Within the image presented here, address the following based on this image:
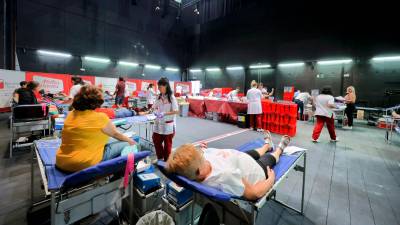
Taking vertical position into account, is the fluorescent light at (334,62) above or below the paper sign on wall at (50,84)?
above

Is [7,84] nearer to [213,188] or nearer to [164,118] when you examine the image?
[164,118]

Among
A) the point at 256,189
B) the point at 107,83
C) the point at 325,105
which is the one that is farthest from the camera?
the point at 107,83

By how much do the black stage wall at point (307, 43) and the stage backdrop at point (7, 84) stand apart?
11.2 meters

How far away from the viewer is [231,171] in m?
1.36

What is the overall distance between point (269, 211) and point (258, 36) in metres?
12.1

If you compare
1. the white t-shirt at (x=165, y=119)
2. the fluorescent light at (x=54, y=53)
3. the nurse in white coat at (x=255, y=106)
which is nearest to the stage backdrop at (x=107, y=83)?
the fluorescent light at (x=54, y=53)

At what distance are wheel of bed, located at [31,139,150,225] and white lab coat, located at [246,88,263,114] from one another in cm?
488

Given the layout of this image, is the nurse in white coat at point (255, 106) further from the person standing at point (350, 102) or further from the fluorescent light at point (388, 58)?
the fluorescent light at point (388, 58)

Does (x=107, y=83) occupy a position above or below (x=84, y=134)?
above

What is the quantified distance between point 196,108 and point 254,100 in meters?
3.59

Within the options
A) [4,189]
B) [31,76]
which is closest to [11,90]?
[31,76]

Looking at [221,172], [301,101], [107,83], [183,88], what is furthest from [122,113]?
[183,88]

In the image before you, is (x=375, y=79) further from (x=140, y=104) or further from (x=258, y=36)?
(x=140, y=104)

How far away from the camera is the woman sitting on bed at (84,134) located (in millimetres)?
1601
